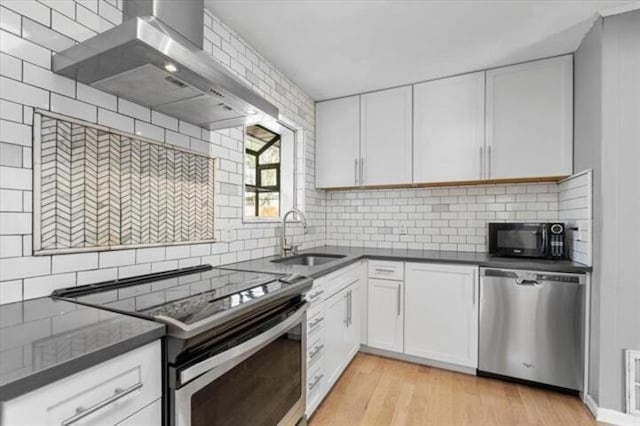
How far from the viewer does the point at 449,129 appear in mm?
2715

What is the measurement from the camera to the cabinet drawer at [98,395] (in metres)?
0.64

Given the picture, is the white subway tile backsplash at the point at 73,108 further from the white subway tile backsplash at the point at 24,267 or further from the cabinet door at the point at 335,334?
the cabinet door at the point at 335,334

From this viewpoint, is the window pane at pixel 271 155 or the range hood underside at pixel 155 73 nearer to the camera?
the range hood underside at pixel 155 73

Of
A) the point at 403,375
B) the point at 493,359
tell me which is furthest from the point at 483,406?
the point at 403,375

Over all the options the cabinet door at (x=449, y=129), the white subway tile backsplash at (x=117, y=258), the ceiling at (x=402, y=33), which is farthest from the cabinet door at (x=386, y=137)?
the white subway tile backsplash at (x=117, y=258)

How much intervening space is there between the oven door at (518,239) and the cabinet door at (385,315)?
2.89ft

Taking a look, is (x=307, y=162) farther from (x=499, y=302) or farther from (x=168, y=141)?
(x=499, y=302)

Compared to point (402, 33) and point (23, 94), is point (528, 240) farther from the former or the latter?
point (23, 94)

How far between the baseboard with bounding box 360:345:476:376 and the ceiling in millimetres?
2419

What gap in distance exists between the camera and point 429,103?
2.79 metres

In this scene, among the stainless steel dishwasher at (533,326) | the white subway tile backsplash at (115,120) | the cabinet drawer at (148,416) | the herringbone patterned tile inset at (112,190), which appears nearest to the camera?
the cabinet drawer at (148,416)

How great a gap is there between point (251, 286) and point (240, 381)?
0.38 meters

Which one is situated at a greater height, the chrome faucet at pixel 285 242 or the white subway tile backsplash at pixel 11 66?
the white subway tile backsplash at pixel 11 66

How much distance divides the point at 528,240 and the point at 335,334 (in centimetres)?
171
